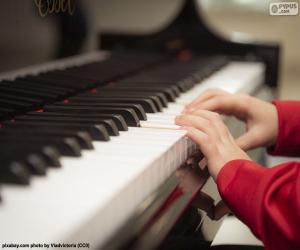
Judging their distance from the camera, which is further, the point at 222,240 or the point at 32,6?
the point at 222,240

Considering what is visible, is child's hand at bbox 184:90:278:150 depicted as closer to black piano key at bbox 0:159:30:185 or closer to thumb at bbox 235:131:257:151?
thumb at bbox 235:131:257:151

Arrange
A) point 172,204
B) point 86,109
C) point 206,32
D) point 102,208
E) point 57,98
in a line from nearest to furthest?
point 102,208, point 172,204, point 86,109, point 57,98, point 206,32

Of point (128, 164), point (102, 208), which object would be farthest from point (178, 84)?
A: point (102, 208)

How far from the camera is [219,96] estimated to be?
1146 mm

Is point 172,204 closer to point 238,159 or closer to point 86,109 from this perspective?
point 238,159

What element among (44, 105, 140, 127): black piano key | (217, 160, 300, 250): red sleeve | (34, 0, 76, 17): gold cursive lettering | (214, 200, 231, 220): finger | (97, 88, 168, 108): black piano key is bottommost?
(214, 200, 231, 220): finger

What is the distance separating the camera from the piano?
1.79ft

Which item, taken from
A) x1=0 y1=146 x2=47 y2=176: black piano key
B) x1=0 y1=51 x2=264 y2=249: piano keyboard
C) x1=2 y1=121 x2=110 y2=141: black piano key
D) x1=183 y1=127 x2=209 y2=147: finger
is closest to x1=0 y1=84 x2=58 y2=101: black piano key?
x1=0 y1=51 x2=264 y2=249: piano keyboard

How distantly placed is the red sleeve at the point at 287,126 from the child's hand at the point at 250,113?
1 cm

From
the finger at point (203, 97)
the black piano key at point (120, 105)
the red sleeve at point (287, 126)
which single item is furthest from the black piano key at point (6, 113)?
the red sleeve at point (287, 126)

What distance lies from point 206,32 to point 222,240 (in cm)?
107

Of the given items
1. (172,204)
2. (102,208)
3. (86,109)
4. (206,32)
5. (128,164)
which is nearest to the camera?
(102,208)

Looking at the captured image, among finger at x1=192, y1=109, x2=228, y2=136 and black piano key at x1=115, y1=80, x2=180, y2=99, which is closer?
finger at x1=192, y1=109, x2=228, y2=136

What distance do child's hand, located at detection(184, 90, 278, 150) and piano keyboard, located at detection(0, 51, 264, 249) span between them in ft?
0.30
